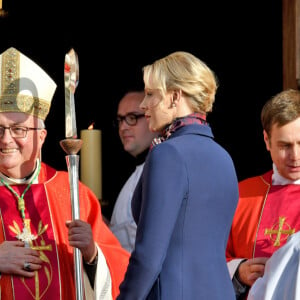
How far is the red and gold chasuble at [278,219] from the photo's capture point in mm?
4703

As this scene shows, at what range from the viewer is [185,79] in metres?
3.70

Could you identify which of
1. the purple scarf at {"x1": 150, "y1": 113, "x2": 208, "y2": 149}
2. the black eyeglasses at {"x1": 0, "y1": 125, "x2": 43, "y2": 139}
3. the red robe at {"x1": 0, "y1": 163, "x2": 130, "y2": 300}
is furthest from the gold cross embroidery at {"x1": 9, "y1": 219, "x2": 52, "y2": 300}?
the purple scarf at {"x1": 150, "y1": 113, "x2": 208, "y2": 149}

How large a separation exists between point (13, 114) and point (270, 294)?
1.63m

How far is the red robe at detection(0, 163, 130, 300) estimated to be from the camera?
455cm

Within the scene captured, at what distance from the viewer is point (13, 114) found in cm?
465

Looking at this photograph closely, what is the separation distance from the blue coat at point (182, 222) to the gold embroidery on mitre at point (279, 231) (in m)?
1.09

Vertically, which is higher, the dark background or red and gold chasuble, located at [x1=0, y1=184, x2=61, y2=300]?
the dark background

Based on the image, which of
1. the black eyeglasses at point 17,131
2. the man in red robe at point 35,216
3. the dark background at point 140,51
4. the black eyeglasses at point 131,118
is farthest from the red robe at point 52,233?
the dark background at point 140,51

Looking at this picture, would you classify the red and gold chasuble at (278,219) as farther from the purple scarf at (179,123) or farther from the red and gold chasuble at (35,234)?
the purple scarf at (179,123)

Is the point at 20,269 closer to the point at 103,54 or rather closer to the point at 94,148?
the point at 94,148

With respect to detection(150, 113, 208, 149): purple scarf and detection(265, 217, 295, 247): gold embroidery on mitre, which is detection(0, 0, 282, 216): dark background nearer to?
detection(265, 217, 295, 247): gold embroidery on mitre

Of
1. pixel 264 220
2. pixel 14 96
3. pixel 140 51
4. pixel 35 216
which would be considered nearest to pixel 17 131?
pixel 14 96

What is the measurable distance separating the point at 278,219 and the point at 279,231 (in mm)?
85

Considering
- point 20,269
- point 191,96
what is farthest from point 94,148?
point 191,96
